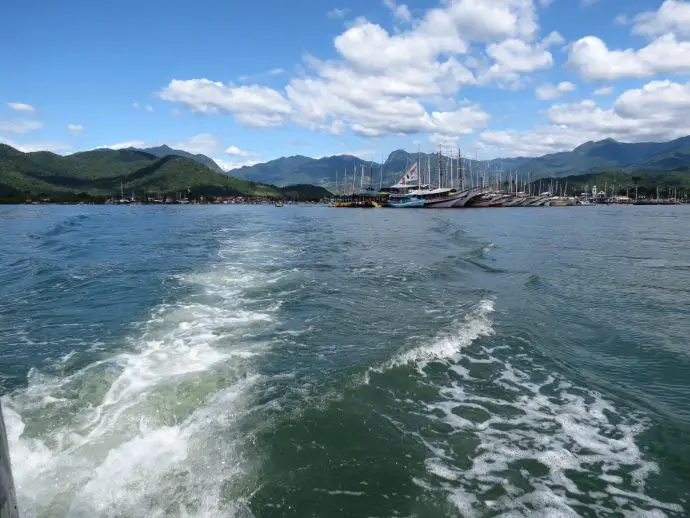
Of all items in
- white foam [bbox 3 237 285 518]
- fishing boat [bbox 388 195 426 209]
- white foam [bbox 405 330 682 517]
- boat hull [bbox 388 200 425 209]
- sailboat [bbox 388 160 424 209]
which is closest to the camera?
white foam [bbox 3 237 285 518]

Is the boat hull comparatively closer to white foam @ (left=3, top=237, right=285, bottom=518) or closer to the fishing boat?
the fishing boat

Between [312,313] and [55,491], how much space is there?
10630 mm

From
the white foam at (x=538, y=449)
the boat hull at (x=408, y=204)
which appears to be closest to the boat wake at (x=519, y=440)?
the white foam at (x=538, y=449)

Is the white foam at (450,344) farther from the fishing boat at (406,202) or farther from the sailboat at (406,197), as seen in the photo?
the sailboat at (406,197)

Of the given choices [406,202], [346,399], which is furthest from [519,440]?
[406,202]

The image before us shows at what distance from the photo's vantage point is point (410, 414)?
9234 mm

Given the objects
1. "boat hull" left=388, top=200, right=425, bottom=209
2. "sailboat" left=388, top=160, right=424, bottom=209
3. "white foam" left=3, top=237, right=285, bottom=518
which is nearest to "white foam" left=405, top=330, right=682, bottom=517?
"white foam" left=3, top=237, right=285, bottom=518

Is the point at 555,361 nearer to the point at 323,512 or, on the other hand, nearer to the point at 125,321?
the point at 323,512

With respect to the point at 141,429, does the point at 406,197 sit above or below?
above

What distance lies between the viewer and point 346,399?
969 centimetres

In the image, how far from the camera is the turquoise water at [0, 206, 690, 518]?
6805 millimetres

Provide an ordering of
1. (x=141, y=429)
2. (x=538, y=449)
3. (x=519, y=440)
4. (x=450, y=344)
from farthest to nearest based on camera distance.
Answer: (x=450, y=344), (x=141, y=429), (x=519, y=440), (x=538, y=449)

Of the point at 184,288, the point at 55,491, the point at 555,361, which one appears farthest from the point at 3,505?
the point at 184,288

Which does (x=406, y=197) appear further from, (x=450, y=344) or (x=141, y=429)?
(x=141, y=429)
